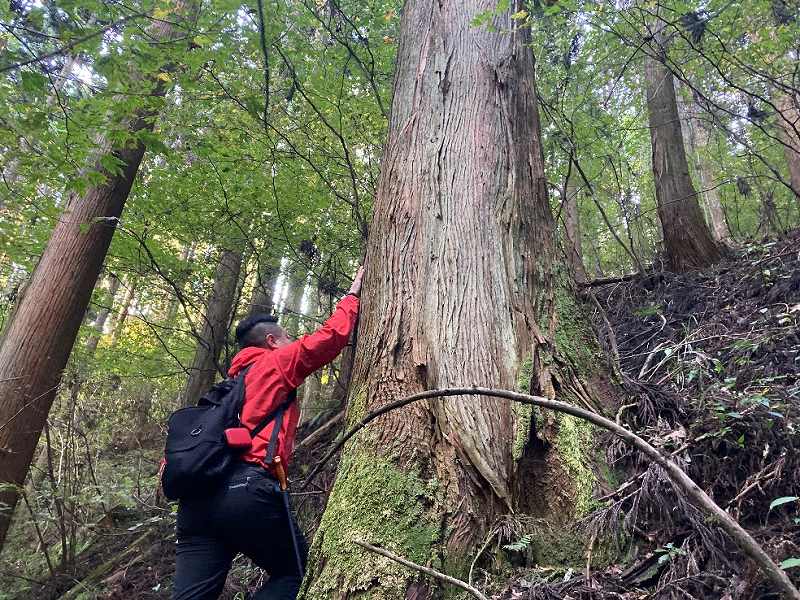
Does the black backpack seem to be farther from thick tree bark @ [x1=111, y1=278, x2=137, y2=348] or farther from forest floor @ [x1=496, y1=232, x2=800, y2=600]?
thick tree bark @ [x1=111, y1=278, x2=137, y2=348]

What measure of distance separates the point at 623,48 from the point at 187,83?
4.38 meters

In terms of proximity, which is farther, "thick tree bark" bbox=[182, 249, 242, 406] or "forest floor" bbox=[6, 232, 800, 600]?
"thick tree bark" bbox=[182, 249, 242, 406]

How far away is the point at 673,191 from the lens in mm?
5547

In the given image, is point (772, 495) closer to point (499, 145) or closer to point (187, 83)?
point (499, 145)

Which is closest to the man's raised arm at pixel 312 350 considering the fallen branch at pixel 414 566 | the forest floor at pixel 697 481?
the fallen branch at pixel 414 566

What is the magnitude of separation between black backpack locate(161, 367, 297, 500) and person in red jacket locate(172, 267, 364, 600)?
0.03 meters

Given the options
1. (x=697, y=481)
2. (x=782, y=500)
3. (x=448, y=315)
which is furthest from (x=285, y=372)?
(x=782, y=500)

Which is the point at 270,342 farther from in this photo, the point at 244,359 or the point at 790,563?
the point at 790,563

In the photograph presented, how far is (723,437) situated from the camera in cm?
200

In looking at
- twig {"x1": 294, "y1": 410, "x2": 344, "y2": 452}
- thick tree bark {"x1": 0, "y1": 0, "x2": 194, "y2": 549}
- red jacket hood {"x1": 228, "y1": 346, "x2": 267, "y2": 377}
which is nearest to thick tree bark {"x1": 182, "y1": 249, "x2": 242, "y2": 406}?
thick tree bark {"x1": 0, "y1": 0, "x2": 194, "y2": 549}

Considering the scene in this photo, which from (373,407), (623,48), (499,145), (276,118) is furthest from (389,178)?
(276,118)

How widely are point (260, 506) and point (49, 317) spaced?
12.3ft

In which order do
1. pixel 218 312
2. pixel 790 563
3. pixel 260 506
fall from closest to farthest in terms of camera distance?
pixel 790 563 < pixel 260 506 < pixel 218 312

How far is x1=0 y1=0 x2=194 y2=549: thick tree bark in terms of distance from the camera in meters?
4.58
